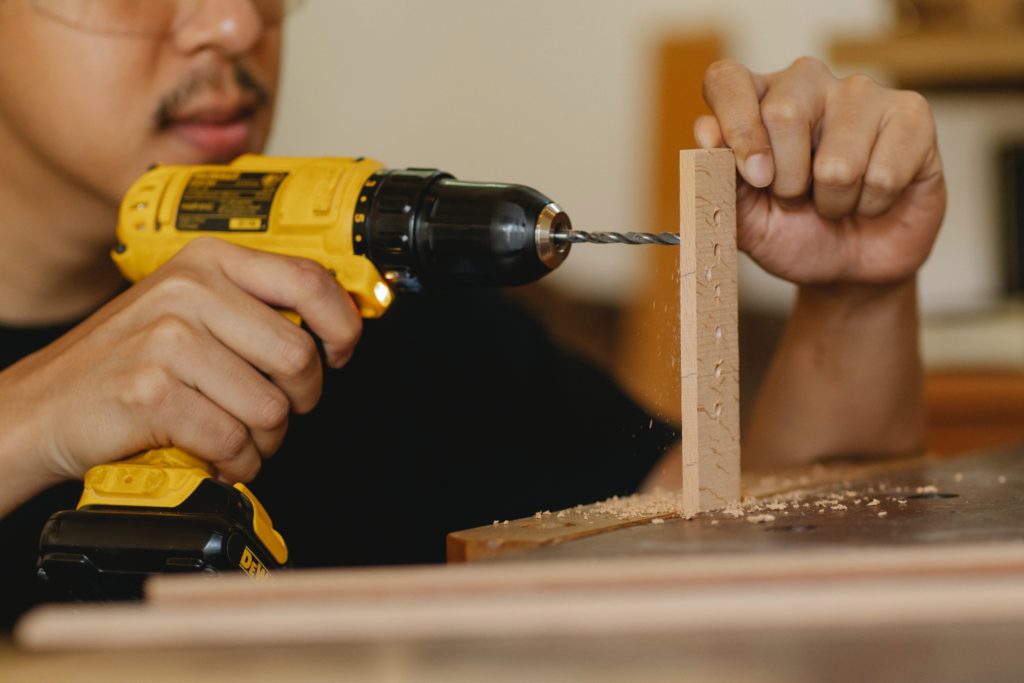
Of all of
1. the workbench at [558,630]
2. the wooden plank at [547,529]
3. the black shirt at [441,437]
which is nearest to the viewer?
the workbench at [558,630]

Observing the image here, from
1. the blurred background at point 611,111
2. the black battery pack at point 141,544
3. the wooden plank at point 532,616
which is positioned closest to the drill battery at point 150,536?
the black battery pack at point 141,544

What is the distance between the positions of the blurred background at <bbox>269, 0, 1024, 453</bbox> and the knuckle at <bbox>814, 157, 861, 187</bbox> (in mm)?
1678

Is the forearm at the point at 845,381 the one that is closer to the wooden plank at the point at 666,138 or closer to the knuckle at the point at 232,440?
the knuckle at the point at 232,440

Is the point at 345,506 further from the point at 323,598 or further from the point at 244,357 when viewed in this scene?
the point at 323,598

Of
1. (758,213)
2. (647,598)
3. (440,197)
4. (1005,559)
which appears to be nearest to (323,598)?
(647,598)

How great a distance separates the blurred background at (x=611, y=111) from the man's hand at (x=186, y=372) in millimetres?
1718

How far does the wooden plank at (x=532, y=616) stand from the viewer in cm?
44

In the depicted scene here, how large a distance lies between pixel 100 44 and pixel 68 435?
0.45m

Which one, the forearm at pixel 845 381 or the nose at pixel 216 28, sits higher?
the nose at pixel 216 28

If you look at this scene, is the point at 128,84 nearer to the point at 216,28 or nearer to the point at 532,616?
the point at 216,28

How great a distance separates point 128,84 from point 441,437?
0.57m

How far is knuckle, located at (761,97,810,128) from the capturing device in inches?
32.0

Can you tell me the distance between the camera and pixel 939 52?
7.89 feet

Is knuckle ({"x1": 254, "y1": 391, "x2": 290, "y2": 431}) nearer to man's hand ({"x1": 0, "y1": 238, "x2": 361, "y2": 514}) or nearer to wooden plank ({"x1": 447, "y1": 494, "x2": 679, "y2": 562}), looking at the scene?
man's hand ({"x1": 0, "y1": 238, "x2": 361, "y2": 514})
